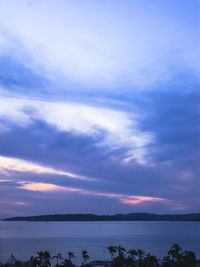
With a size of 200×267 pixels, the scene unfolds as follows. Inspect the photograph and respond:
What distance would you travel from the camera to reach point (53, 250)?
6038 inches

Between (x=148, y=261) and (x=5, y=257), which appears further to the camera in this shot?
(x=5, y=257)

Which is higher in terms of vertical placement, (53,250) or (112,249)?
(112,249)

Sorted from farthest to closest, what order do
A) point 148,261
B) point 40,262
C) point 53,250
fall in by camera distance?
point 53,250 → point 40,262 → point 148,261

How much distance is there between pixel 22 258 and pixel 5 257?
827cm

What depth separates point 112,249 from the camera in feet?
271

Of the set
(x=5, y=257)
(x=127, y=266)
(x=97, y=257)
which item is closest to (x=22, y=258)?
(x=5, y=257)

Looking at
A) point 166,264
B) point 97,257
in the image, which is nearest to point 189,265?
point 166,264

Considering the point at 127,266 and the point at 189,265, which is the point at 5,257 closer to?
the point at 127,266

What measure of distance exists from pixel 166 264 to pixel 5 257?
96.2 meters

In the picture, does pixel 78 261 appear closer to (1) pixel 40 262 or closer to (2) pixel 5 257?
(2) pixel 5 257

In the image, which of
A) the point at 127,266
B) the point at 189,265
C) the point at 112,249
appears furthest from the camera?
the point at 112,249

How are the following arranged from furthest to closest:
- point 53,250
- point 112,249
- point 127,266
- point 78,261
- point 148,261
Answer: point 53,250 < point 78,261 < point 112,249 < point 127,266 < point 148,261

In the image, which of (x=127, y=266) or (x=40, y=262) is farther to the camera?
(x=40, y=262)

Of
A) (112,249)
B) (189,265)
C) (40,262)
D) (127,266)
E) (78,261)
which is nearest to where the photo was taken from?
(189,265)
